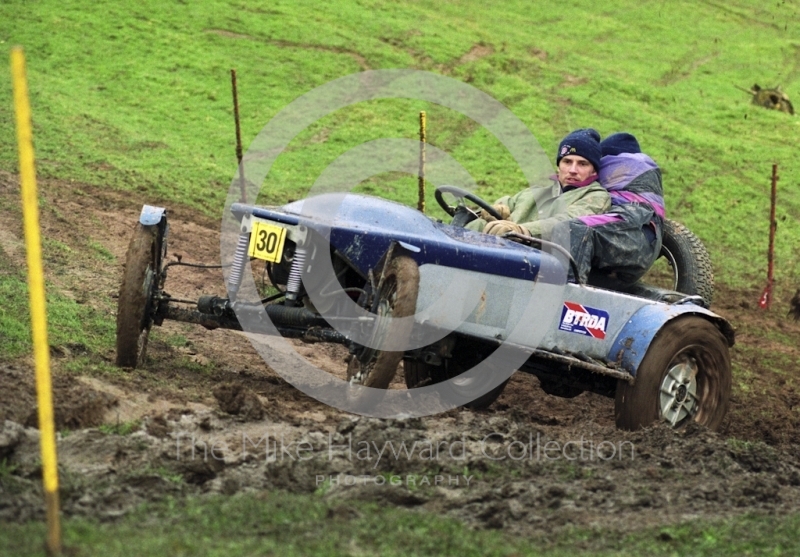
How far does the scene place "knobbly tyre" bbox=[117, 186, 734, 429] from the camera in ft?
23.1

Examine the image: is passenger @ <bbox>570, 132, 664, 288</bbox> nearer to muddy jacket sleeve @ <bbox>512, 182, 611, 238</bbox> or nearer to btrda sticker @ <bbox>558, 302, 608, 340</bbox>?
muddy jacket sleeve @ <bbox>512, 182, 611, 238</bbox>

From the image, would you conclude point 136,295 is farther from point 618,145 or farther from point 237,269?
point 618,145

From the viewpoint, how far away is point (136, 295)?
7422mm

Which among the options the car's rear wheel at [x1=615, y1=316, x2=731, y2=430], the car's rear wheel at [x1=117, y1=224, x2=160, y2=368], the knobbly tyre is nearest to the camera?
the knobbly tyre

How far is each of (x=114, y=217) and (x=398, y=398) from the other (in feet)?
21.5

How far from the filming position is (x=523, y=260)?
7.40 m

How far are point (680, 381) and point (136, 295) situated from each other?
12.4 ft

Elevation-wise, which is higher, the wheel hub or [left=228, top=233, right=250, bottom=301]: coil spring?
[left=228, top=233, right=250, bottom=301]: coil spring

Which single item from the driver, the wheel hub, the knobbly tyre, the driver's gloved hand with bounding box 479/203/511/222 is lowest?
the wheel hub

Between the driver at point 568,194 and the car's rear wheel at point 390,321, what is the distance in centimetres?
142

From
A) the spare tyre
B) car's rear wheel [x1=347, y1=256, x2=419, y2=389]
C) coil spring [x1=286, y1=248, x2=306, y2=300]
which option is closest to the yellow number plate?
coil spring [x1=286, y1=248, x2=306, y2=300]

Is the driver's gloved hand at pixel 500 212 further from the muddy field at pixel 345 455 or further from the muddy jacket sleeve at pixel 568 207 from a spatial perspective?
the muddy field at pixel 345 455

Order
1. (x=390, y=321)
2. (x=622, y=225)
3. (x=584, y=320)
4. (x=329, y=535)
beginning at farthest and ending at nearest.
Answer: (x=622, y=225), (x=584, y=320), (x=390, y=321), (x=329, y=535)

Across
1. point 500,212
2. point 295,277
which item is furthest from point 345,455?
point 500,212
